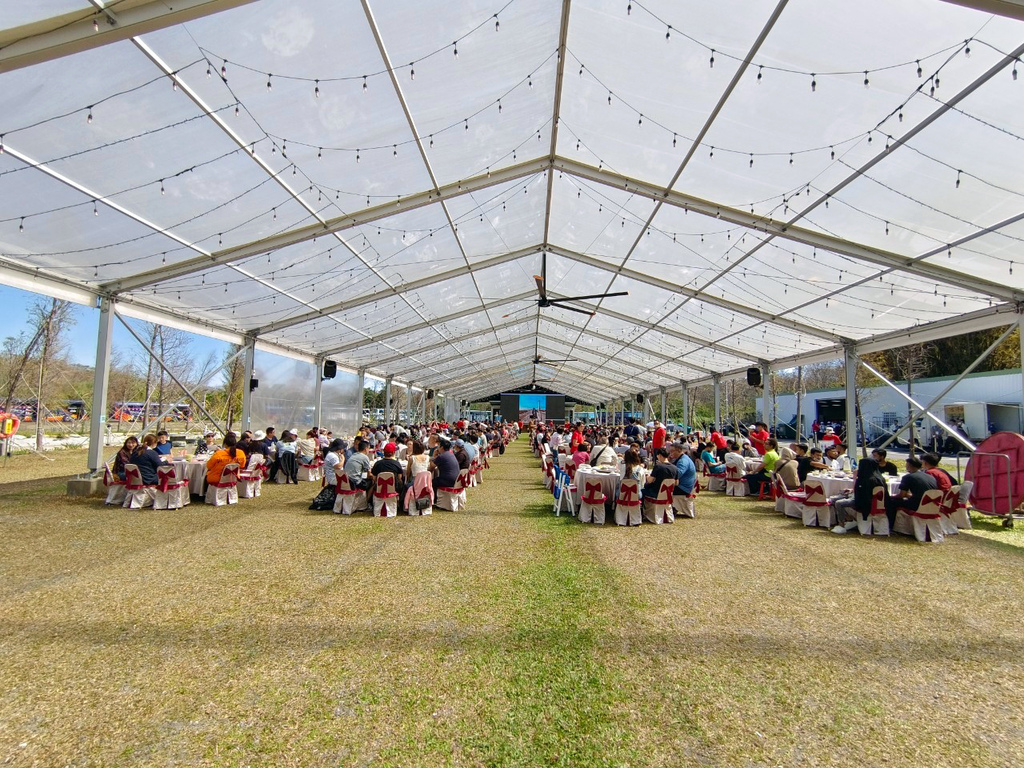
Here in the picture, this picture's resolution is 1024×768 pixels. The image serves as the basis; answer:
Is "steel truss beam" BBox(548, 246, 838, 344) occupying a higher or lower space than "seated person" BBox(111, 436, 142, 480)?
higher

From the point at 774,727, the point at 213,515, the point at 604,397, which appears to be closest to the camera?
the point at 774,727

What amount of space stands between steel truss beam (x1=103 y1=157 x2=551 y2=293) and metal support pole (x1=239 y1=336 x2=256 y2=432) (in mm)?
4755

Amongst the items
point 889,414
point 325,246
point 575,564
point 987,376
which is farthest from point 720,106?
point 889,414

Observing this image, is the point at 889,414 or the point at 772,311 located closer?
the point at 772,311

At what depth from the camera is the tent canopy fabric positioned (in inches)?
181

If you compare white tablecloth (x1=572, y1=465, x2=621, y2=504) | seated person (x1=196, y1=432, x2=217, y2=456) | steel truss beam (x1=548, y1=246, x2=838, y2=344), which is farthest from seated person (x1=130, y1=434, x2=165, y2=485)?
steel truss beam (x1=548, y1=246, x2=838, y2=344)

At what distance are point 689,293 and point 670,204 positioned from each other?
13.1 ft

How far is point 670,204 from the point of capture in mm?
8398

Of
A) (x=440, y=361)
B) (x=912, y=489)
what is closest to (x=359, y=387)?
(x=440, y=361)

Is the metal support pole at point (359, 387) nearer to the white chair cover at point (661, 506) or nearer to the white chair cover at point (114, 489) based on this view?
the white chair cover at point (114, 489)

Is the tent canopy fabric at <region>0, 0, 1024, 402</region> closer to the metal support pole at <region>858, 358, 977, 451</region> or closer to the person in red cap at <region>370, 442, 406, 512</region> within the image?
the metal support pole at <region>858, 358, 977, 451</region>

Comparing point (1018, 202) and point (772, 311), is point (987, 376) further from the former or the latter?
point (1018, 202)

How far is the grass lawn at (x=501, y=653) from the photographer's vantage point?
2.34 metres

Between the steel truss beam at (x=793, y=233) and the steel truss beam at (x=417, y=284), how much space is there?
361cm
